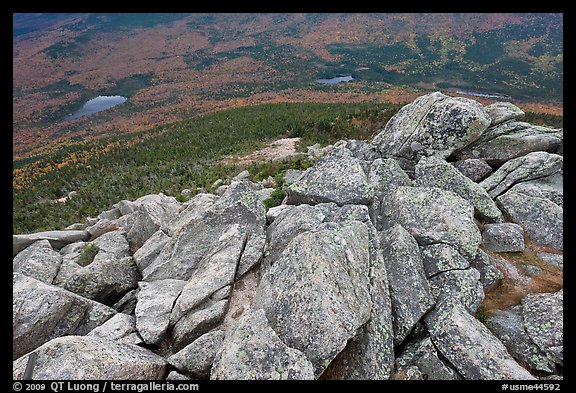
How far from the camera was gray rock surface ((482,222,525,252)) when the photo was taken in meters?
12.5

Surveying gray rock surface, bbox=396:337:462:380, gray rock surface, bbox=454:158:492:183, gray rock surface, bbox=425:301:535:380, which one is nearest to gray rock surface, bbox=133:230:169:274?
gray rock surface, bbox=396:337:462:380

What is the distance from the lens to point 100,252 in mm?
15195

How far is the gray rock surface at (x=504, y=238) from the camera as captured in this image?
41.1ft

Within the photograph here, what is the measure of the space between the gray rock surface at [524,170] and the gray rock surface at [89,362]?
625 inches

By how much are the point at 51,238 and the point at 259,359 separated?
1479cm

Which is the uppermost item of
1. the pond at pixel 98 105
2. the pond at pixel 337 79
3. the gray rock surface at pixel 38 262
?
the gray rock surface at pixel 38 262

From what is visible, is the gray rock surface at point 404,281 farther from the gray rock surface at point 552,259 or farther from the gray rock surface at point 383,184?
the gray rock surface at point 552,259

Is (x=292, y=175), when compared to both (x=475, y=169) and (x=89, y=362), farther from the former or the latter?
(x=89, y=362)

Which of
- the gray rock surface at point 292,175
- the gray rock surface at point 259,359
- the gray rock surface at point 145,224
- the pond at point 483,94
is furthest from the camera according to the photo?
the pond at point 483,94

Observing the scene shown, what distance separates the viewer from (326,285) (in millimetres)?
8242

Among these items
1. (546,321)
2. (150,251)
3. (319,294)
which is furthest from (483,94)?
(319,294)

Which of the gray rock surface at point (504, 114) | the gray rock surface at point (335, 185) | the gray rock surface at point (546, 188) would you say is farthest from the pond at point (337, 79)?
the gray rock surface at point (335, 185)
